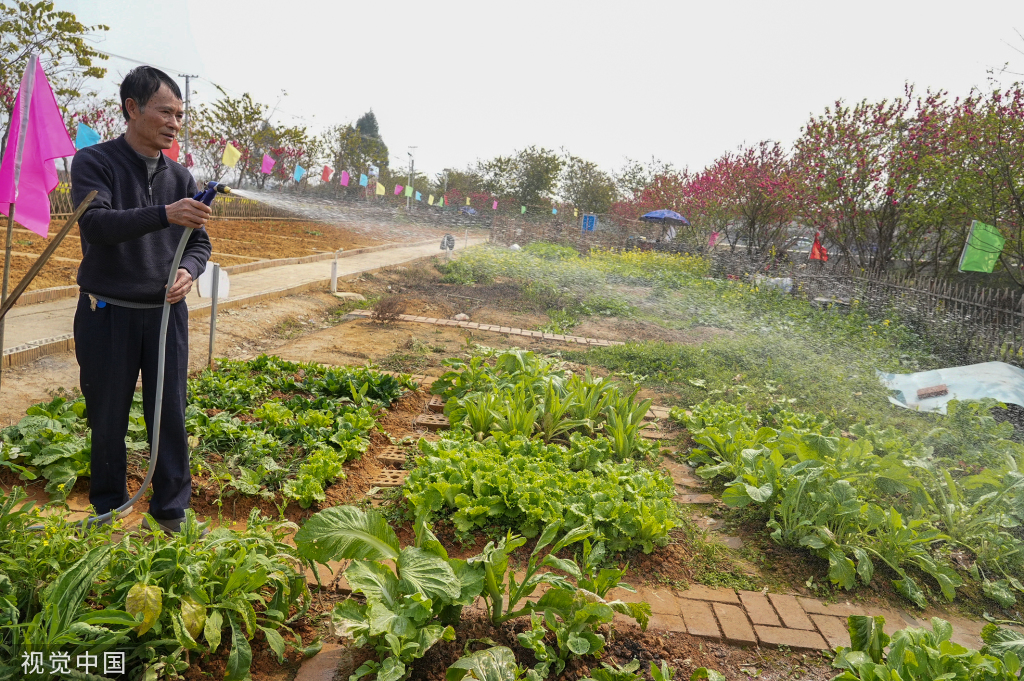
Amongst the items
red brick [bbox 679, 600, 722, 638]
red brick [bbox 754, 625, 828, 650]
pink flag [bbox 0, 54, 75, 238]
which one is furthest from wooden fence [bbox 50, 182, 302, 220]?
red brick [bbox 754, 625, 828, 650]

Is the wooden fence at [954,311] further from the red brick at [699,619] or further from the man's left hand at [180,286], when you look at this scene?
the man's left hand at [180,286]

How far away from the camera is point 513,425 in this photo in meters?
3.89

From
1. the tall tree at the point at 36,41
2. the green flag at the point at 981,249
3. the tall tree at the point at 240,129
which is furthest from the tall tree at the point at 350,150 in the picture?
the green flag at the point at 981,249

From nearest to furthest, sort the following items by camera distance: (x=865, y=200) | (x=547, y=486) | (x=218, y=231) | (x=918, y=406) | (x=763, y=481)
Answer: (x=547, y=486) → (x=763, y=481) → (x=918, y=406) → (x=865, y=200) → (x=218, y=231)

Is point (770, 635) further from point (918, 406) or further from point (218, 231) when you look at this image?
point (218, 231)

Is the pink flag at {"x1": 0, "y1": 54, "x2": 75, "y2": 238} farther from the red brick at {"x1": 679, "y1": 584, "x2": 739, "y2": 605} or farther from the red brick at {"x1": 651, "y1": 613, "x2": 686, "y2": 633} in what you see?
the red brick at {"x1": 679, "y1": 584, "x2": 739, "y2": 605}

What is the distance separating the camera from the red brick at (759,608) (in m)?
2.50

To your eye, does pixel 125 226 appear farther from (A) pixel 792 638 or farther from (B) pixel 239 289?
(B) pixel 239 289

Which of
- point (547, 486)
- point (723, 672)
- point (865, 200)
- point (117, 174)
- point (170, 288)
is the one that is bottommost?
point (723, 672)

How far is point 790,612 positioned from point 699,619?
0.43 m

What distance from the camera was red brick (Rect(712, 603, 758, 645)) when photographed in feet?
7.76

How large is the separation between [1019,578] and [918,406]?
3.28 meters

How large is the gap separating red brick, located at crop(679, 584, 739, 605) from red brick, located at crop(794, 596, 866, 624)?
299 mm

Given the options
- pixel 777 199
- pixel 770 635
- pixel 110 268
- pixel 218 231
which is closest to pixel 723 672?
pixel 770 635
